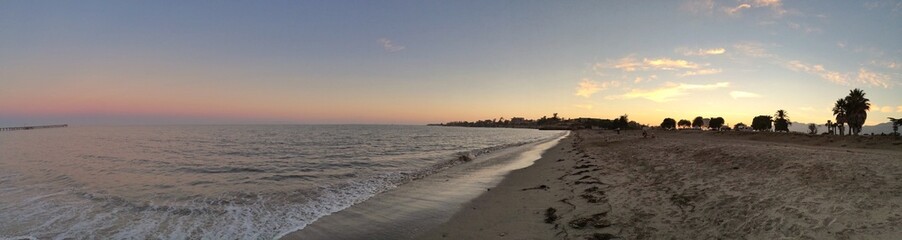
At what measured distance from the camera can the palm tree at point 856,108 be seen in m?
59.2

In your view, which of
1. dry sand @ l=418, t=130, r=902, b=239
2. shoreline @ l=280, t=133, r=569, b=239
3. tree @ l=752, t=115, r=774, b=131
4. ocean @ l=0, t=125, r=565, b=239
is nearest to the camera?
dry sand @ l=418, t=130, r=902, b=239

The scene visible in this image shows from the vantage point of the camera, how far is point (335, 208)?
12.8m

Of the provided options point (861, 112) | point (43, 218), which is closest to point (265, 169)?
point (43, 218)

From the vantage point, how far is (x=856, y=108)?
6022 centimetres

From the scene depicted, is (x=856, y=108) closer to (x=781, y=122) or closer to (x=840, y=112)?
(x=840, y=112)

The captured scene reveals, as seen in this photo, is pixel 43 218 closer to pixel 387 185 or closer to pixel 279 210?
pixel 279 210

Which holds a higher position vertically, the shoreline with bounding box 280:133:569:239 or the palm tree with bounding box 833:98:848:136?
the palm tree with bounding box 833:98:848:136

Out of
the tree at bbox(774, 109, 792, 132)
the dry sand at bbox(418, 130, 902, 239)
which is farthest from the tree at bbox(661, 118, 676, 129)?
the dry sand at bbox(418, 130, 902, 239)

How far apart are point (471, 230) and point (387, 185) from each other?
879 cm

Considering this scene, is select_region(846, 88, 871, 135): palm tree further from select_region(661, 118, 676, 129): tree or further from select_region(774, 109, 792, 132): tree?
select_region(661, 118, 676, 129): tree

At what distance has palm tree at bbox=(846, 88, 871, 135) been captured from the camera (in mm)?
59219

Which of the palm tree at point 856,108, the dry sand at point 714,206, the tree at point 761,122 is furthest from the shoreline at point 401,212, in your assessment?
the tree at point 761,122

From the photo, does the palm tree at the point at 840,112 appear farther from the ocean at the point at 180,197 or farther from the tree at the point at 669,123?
the tree at the point at 669,123

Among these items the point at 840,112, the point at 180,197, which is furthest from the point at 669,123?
the point at 180,197
